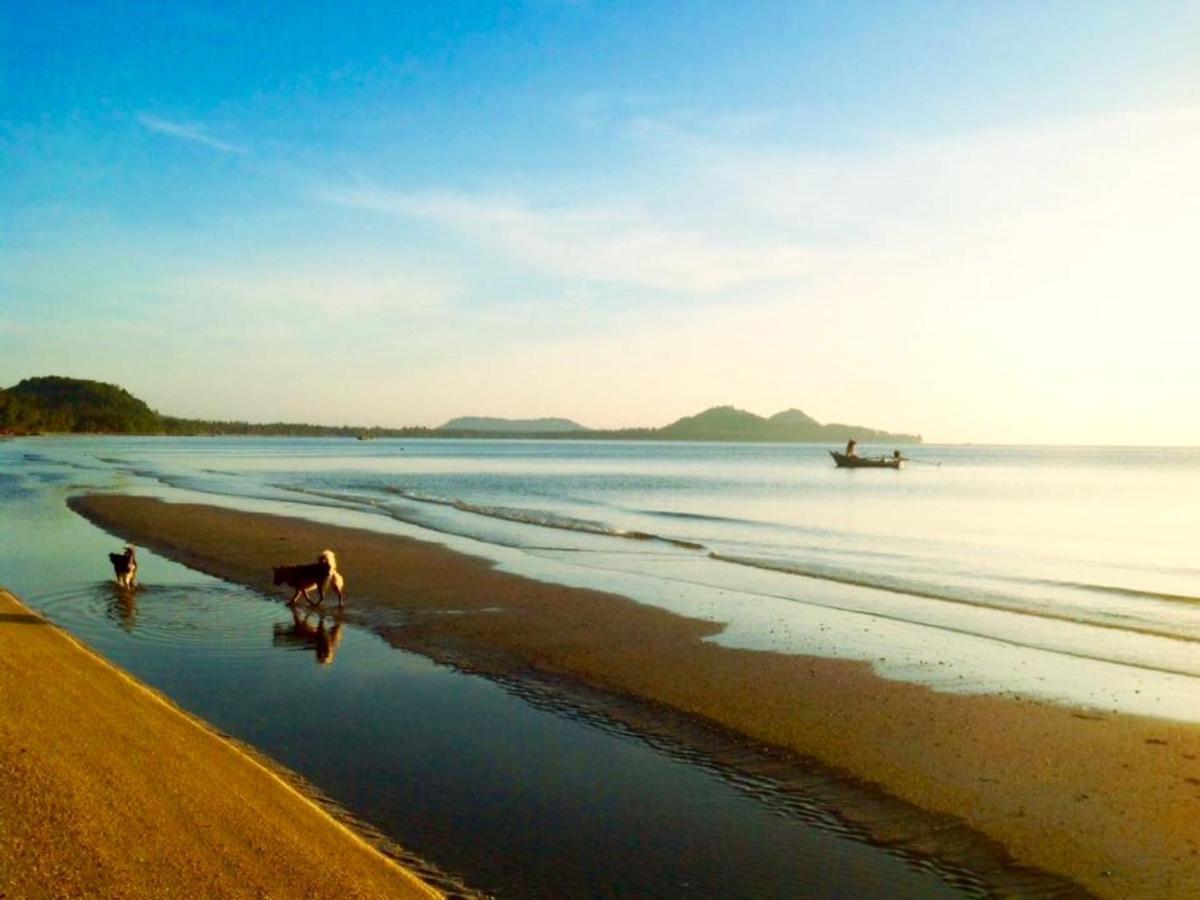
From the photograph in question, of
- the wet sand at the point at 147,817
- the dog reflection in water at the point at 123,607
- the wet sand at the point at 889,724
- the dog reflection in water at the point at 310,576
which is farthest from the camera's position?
the dog reflection in water at the point at 310,576

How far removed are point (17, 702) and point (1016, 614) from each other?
19018 millimetres

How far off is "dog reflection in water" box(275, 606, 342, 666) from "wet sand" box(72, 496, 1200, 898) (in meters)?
0.81

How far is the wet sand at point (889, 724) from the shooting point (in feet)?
27.0

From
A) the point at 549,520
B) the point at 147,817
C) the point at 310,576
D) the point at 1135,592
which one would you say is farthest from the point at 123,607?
the point at 1135,592

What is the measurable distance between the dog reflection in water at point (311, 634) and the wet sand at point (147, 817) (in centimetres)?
560

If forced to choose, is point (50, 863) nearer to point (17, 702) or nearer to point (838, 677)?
point (17, 702)

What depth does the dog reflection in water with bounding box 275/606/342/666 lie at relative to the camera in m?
14.8

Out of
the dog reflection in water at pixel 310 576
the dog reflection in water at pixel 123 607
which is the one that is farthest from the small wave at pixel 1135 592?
the dog reflection in water at pixel 123 607

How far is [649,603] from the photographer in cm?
1984

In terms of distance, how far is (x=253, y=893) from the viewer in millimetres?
5672

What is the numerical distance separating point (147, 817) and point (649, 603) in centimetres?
1415

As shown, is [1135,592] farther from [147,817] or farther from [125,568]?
[147,817]

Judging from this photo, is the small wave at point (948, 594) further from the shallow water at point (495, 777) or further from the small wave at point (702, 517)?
the shallow water at point (495, 777)

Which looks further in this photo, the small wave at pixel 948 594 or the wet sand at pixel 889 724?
the small wave at pixel 948 594
